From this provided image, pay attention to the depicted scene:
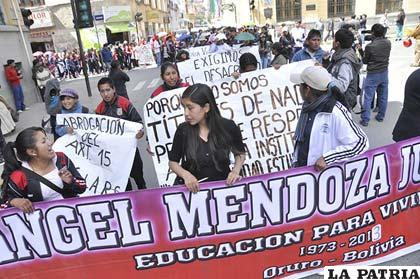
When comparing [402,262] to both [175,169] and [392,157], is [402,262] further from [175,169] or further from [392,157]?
[175,169]

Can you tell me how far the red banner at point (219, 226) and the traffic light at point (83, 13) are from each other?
1177 cm

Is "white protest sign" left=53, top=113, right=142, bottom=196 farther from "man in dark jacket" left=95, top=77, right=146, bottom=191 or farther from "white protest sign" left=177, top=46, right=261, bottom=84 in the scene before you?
A: "white protest sign" left=177, top=46, right=261, bottom=84

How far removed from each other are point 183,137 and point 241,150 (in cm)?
45

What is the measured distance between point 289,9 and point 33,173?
→ 41.0 m

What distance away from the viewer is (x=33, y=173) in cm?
264

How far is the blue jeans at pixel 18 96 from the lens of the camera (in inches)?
500

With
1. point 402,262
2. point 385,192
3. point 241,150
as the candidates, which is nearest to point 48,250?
point 241,150

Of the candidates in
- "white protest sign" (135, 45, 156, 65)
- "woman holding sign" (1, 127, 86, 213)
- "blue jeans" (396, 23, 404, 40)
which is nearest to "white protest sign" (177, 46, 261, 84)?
"woman holding sign" (1, 127, 86, 213)

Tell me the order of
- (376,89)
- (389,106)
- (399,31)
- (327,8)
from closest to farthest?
1. (376,89)
2. (389,106)
3. (399,31)
4. (327,8)

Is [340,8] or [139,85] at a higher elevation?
[340,8]

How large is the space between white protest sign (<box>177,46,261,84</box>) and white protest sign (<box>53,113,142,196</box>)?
3.43m

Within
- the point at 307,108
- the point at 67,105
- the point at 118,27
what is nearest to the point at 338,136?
the point at 307,108

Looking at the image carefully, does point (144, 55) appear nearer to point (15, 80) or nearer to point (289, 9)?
point (15, 80)

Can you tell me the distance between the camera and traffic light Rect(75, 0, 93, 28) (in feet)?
42.2
